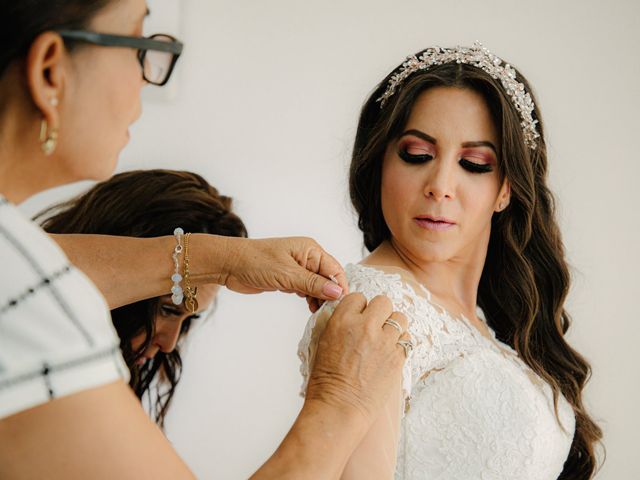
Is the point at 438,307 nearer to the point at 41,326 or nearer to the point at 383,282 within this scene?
the point at 383,282

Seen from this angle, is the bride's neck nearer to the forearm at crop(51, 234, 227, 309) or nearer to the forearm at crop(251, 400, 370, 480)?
the forearm at crop(51, 234, 227, 309)

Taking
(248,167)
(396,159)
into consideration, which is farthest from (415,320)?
(248,167)

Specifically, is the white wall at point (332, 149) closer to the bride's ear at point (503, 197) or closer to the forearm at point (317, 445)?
the bride's ear at point (503, 197)

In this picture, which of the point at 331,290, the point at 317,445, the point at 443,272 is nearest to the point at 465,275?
the point at 443,272

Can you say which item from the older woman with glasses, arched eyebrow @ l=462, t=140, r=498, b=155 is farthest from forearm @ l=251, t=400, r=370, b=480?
arched eyebrow @ l=462, t=140, r=498, b=155

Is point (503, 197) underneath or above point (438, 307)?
above

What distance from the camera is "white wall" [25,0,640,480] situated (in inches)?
109

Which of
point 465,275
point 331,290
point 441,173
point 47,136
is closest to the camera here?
point 47,136

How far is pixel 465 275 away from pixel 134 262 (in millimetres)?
753

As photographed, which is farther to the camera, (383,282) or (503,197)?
(503,197)

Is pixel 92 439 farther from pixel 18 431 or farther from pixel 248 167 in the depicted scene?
pixel 248 167

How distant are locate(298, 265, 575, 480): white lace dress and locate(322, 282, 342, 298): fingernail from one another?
0.20 ft

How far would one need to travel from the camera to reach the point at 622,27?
9.37ft

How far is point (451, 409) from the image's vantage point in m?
1.39
